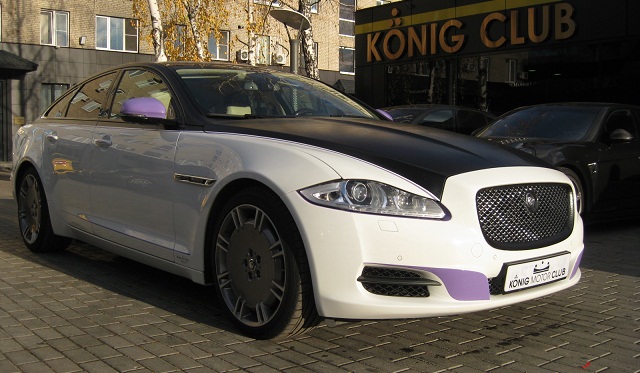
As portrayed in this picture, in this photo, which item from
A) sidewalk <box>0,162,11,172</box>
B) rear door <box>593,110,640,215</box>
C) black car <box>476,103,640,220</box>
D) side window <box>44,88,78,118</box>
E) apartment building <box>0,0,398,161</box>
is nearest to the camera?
side window <box>44,88,78,118</box>

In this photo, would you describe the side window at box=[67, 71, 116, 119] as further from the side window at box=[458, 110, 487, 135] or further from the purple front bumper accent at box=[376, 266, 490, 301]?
the side window at box=[458, 110, 487, 135]

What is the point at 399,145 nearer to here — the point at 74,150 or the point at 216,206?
the point at 216,206

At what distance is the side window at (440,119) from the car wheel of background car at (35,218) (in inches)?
283

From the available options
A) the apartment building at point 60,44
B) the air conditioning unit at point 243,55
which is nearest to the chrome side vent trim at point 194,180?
the air conditioning unit at point 243,55

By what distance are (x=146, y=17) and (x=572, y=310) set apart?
1059 inches

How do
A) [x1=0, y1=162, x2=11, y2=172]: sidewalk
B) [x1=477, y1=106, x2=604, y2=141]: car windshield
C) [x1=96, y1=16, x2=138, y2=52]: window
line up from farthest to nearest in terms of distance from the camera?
[x1=96, y1=16, x2=138, y2=52]: window
[x1=0, y1=162, x2=11, y2=172]: sidewalk
[x1=477, y1=106, x2=604, y2=141]: car windshield

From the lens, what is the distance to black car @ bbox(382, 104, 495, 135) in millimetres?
12367

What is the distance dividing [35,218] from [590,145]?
5953 millimetres

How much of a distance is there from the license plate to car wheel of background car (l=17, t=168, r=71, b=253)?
4066mm

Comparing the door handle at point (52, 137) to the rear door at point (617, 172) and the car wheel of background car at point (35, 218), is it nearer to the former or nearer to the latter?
the car wheel of background car at point (35, 218)

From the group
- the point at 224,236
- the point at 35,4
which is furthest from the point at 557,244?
the point at 35,4

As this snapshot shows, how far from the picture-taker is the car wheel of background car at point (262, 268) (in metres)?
3.73

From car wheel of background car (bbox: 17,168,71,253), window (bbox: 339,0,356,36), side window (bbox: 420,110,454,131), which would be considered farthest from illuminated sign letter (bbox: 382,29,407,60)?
window (bbox: 339,0,356,36)

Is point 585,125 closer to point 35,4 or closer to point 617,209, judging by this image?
point 617,209
